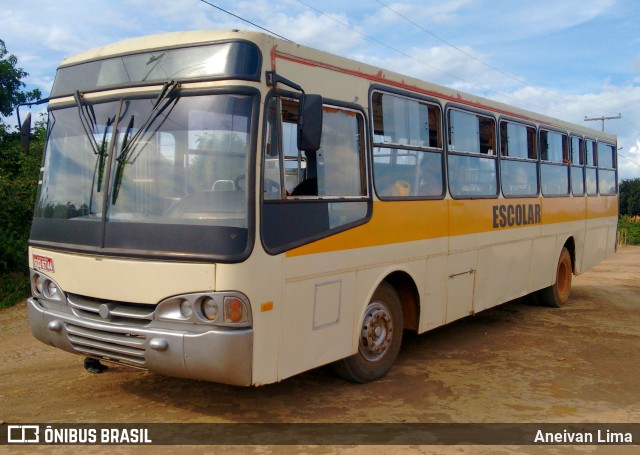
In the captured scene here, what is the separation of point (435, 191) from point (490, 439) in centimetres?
285

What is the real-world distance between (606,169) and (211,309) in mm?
10697

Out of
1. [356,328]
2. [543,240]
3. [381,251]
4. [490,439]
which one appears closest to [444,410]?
[490,439]

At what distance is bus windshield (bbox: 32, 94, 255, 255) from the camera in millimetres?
4406

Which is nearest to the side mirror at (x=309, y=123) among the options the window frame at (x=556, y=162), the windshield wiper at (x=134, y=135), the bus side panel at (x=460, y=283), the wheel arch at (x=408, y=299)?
the windshield wiper at (x=134, y=135)

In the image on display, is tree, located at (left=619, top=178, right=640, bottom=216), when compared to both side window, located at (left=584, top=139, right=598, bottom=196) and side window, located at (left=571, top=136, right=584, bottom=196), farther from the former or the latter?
side window, located at (left=571, top=136, right=584, bottom=196)

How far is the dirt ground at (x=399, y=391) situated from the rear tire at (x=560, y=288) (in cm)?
229

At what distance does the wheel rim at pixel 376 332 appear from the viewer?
228 inches

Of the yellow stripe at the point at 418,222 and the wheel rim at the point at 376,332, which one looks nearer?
the yellow stripe at the point at 418,222

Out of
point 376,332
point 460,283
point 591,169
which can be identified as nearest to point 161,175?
point 376,332

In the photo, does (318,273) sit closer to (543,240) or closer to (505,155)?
(505,155)

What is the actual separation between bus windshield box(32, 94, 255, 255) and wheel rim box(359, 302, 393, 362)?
1.92m

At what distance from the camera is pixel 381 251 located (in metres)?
5.79

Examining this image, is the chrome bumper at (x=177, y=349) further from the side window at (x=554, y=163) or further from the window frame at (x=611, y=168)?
the window frame at (x=611, y=168)

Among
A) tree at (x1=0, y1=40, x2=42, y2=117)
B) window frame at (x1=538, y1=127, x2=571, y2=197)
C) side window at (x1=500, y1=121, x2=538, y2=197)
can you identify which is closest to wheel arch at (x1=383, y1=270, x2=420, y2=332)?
side window at (x1=500, y1=121, x2=538, y2=197)
